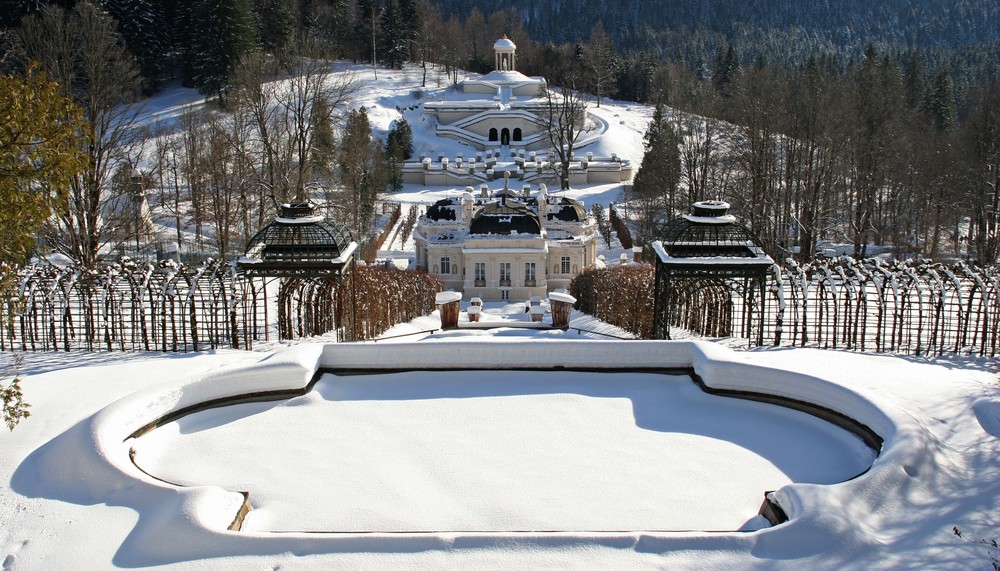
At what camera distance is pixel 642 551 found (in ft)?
23.5

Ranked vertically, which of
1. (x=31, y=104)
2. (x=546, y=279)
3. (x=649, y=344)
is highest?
(x=31, y=104)

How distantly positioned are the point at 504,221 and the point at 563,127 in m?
28.1

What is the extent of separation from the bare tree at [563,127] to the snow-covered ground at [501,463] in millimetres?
53217

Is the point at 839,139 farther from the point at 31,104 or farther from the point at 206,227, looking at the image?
the point at 31,104

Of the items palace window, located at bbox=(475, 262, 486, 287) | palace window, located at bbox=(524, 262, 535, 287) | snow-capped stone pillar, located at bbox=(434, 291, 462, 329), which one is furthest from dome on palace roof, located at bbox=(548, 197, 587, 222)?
snow-capped stone pillar, located at bbox=(434, 291, 462, 329)

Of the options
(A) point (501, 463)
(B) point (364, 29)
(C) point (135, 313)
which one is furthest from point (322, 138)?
(B) point (364, 29)

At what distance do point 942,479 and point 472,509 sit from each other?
467 cm

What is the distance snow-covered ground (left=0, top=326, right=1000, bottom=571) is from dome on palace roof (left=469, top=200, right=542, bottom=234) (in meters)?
28.4

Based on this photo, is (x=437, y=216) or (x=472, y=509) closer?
(x=472, y=509)

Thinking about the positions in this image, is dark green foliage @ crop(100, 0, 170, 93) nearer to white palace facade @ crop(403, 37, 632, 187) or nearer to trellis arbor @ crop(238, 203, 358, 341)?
white palace facade @ crop(403, 37, 632, 187)

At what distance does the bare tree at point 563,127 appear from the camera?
6594cm

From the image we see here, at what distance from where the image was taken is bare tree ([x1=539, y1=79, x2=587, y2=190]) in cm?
6594

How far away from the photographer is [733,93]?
201 ft

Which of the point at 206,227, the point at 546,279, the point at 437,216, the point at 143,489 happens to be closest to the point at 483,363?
the point at 143,489
